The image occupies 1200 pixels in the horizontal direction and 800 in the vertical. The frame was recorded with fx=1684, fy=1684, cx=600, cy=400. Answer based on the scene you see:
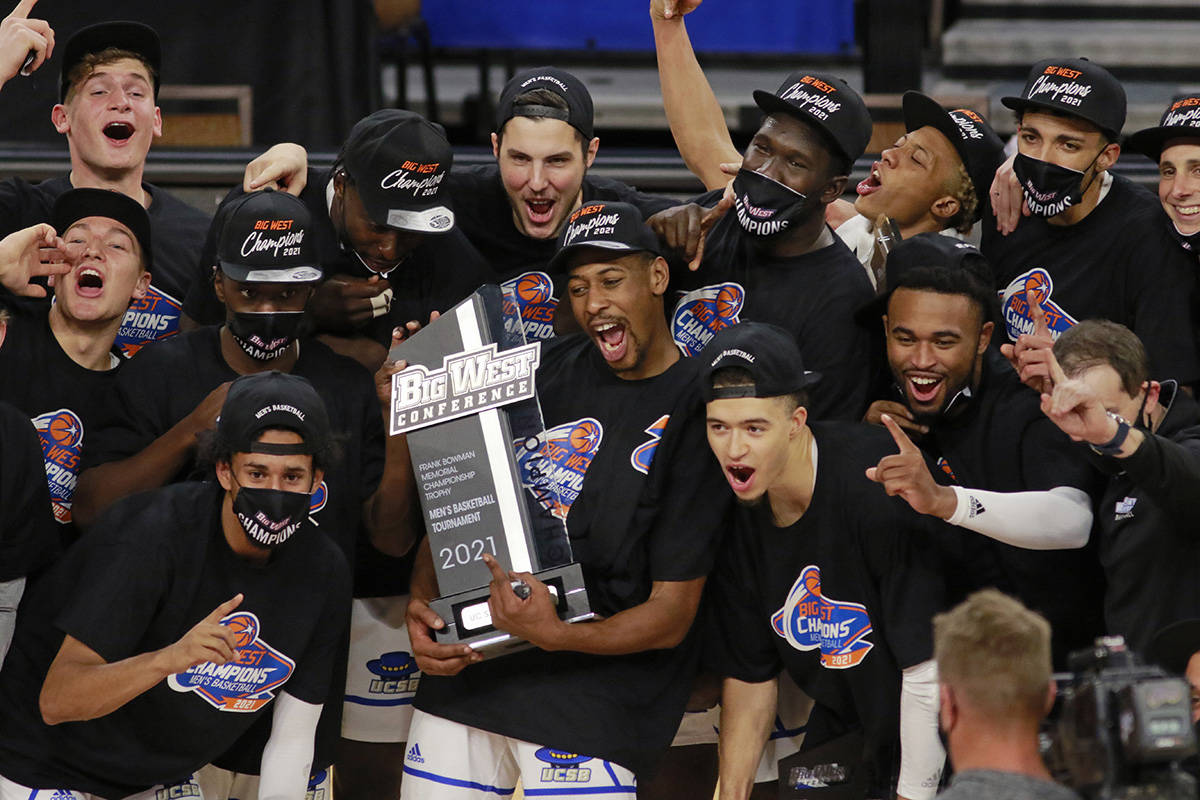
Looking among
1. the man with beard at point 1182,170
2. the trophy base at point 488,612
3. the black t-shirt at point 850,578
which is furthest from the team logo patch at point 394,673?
the man with beard at point 1182,170

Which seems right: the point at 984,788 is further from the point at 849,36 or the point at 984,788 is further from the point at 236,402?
the point at 849,36

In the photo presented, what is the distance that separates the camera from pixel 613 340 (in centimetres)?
402

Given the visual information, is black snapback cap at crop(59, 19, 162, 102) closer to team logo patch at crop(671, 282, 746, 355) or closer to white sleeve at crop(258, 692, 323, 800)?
team logo patch at crop(671, 282, 746, 355)

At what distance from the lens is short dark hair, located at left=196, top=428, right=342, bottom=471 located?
376 cm

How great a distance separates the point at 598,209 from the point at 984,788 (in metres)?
2.00

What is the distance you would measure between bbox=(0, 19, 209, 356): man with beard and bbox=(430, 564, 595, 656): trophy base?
1239mm

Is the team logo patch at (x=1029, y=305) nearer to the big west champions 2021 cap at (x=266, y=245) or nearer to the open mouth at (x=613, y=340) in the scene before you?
the open mouth at (x=613, y=340)

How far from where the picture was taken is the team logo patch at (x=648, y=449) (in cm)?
398

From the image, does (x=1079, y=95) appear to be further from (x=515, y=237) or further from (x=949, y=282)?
(x=515, y=237)

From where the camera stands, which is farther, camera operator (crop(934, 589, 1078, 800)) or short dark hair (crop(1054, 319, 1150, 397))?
short dark hair (crop(1054, 319, 1150, 397))

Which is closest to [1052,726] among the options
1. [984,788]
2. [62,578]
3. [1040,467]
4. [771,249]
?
[984,788]

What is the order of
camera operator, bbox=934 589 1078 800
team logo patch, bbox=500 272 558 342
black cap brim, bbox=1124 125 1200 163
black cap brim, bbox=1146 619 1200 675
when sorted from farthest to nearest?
team logo patch, bbox=500 272 558 342 → black cap brim, bbox=1124 125 1200 163 → black cap brim, bbox=1146 619 1200 675 → camera operator, bbox=934 589 1078 800

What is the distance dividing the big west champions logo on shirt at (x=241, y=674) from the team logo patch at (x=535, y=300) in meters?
1.17

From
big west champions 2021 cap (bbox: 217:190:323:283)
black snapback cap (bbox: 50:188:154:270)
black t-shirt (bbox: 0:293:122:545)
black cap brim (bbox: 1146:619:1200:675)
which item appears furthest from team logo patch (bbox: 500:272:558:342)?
black cap brim (bbox: 1146:619:1200:675)
